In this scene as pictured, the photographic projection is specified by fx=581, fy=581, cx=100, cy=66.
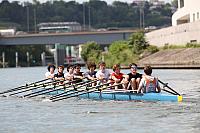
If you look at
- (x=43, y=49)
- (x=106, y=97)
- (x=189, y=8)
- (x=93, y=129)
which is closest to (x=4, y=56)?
(x=43, y=49)

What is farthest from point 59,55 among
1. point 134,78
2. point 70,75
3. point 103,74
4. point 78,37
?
point 134,78

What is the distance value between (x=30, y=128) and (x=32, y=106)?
24.1 ft

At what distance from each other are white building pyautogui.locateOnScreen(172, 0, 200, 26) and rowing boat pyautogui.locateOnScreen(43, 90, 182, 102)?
48.2 metres

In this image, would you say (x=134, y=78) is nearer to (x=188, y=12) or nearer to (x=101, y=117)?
(x=101, y=117)

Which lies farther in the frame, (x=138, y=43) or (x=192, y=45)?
(x=138, y=43)

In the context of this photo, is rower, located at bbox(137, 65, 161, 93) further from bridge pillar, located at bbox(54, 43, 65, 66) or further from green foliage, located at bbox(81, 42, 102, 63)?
bridge pillar, located at bbox(54, 43, 65, 66)

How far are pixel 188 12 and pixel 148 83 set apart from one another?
2377 inches

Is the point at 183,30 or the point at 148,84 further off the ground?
the point at 183,30

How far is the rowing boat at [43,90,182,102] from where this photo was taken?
24.8 meters

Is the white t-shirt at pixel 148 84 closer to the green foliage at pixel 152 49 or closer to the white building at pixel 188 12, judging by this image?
the white building at pixel 188 12

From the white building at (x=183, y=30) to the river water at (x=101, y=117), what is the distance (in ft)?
141

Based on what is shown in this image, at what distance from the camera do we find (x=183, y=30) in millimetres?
72688

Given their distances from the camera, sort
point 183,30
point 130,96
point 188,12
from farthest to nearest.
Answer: point 188,12, point 183,30, point 130,96

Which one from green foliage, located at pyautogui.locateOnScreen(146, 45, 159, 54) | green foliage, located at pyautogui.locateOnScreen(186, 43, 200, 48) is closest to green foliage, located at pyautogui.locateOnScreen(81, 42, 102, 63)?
green foliage, located at pyautogui.locateOnScreen(146, 45, 159, 54)
